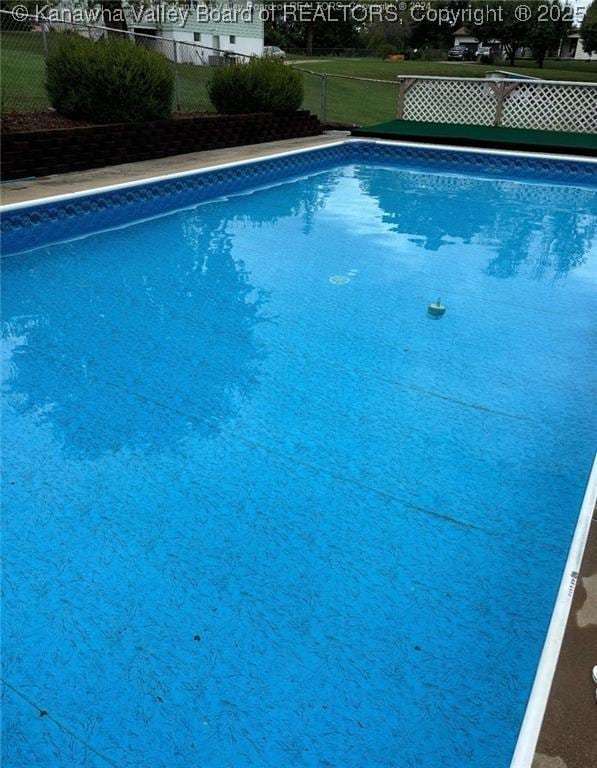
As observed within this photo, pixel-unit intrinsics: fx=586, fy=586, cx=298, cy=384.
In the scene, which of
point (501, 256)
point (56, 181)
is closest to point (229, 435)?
point (501, 256)

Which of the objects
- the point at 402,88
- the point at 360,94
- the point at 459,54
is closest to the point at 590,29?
the point at 459,54

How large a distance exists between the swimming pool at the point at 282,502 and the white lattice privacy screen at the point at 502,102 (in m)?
8.52

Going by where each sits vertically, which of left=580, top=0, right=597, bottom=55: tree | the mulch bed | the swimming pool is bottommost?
the swimming pool

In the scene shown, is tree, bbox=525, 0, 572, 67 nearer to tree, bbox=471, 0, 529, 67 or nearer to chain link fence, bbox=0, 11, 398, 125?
tree, bbox=471, 0, 529, 67

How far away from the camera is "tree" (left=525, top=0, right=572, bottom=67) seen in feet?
133

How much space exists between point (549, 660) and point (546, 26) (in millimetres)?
50315

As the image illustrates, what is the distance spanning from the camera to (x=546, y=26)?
4144 cm

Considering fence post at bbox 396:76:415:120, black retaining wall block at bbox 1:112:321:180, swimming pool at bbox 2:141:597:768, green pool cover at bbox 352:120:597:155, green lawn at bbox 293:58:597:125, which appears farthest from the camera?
green lawn at bbox 293:58:597:125

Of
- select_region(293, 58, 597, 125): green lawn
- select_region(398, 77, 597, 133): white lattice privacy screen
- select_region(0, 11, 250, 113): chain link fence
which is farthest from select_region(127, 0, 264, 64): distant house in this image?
select_region(398, 77, 597, 133): white lattice privacy screen

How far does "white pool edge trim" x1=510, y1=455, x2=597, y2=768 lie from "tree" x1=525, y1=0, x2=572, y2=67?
48361 mm

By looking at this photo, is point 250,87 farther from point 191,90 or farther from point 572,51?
point 572,51

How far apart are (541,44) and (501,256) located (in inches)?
1772

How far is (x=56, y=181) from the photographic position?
7.62 meters

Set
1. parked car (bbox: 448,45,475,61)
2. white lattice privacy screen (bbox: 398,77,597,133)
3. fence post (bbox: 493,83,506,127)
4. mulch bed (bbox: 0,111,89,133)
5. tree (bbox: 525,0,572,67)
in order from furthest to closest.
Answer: parked car (bbox: 448,45,475,61), tree (bbox: 525,0,572,67), fence post (bbox: 493,83,506,127), white lattice privacy screen (bbox: 398,77,597,133), mulch bed (bbox: 0,111,89,133)
